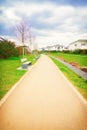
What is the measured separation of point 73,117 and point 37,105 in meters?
1.19

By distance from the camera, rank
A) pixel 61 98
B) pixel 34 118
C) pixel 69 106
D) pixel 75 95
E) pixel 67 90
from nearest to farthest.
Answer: pixel 34 118, pixel 69 106, pixel 61 98, pixel 75 95, pixel 67 90

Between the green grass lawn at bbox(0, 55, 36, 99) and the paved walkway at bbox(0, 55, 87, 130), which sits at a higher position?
the paved walkway at bbox(0, 55, 87, 130)

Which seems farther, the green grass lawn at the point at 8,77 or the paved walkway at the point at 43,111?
the green grass lawn at the point at 8,77

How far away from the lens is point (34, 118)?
4.79 metres

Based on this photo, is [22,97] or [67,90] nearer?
[22,97]

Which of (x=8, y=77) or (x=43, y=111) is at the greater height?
(x=43, y=111)

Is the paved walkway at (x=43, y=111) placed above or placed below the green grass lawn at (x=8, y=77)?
above

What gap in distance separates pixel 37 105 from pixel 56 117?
1040 millimetres

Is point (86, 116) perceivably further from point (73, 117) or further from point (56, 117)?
point (56, 117)

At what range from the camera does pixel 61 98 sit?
6590 millimetres

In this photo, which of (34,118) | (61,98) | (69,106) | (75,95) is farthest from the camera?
(75,95)

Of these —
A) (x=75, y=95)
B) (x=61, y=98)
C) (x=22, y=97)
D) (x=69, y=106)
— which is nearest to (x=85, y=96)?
(x=75, y=95)

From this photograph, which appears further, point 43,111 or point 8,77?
point 8,77

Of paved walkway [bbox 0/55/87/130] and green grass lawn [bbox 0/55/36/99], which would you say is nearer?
paved walkway [bbox 0/55/87/130]
